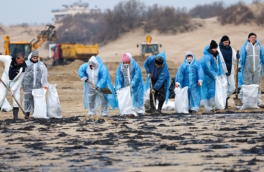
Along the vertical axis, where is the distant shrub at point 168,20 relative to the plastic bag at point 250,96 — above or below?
above

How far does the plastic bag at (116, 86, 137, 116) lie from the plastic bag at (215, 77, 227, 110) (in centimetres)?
169

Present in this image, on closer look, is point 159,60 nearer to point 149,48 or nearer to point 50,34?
point 149,48

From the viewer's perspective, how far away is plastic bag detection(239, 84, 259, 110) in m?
12.6

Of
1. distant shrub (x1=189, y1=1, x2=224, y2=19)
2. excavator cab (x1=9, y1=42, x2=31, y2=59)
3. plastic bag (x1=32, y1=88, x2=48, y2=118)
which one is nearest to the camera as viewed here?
plastic bag (x1=32, y1=88, x2=48, y2=118)

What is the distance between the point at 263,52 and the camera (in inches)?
512

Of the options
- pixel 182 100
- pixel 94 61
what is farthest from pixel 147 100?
pixel 94 61

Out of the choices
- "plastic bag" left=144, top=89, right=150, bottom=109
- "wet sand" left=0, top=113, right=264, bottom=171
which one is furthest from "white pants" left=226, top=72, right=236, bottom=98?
"wet sand" left=0, top=113, right=264, bottom=171

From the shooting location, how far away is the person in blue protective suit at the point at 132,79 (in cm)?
1197

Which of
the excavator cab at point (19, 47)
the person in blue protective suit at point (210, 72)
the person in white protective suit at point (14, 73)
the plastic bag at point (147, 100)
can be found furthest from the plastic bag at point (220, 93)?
the excavator cab at point (19, 47)

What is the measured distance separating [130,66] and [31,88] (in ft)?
6.25

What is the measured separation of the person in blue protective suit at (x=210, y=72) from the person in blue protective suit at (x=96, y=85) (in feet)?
6.07

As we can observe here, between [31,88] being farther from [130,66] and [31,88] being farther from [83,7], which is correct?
[83,7]

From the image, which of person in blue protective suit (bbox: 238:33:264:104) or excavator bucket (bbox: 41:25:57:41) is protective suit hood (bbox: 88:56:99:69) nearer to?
person in blue protective suit (bbox: 238:33:264:104)

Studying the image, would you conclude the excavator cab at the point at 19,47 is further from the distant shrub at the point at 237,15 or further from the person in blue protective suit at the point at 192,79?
the distant shrub at the point at 237,15
